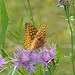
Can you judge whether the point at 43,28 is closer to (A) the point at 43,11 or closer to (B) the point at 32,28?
(B) the point at 32,28

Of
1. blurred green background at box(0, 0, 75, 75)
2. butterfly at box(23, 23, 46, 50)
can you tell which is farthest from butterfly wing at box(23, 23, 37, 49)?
blurred green background at box(0, 0, 75, 75)

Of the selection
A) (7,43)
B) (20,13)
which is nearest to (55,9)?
(20,13)

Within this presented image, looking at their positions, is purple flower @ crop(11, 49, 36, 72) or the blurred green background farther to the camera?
the blurred green background

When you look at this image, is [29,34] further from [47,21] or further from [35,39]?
[47,21]

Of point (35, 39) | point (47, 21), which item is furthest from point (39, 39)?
point (47, 21)

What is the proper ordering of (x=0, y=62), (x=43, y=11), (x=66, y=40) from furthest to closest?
(x=43, y=11), (x=66, y=40), (x=0, y=62)

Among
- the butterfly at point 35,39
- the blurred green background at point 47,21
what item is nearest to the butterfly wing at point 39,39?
the butterfly at point 35,39

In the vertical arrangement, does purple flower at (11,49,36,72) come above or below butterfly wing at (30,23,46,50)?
below

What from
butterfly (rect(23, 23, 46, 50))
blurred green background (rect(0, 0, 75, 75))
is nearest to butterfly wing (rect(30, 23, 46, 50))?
butterfly (rect(23, 23, 46, 50))

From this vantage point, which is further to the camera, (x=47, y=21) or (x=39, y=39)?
(x=47, y=21)

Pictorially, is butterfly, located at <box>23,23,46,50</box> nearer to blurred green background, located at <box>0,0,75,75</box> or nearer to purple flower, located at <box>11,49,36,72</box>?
purple flower, located at <box>11,49,36,72</box>

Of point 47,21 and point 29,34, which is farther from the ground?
point 29,34
